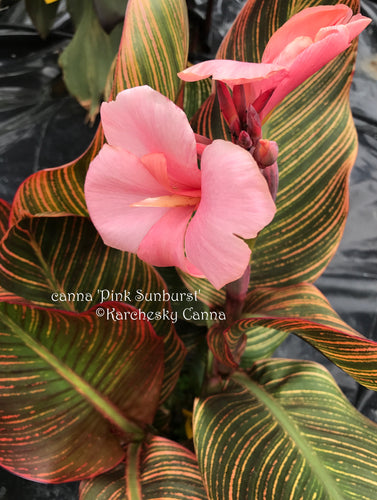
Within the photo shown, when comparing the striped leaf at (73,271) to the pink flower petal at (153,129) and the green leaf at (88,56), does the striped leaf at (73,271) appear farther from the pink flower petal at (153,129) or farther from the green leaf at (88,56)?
the green leaf at (88,56)

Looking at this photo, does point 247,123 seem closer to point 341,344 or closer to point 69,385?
point 341,344

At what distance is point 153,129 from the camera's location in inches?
12.4

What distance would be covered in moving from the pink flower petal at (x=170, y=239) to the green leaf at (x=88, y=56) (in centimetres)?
90

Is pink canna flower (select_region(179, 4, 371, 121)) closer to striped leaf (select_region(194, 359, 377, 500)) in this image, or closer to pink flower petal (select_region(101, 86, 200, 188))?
pink flower petal (select_region(101, 86, 200, 188))

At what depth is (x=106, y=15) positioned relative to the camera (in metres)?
0.95

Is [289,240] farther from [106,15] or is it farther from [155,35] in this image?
[106,15]

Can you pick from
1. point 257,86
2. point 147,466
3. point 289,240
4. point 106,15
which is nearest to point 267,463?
point 147,466

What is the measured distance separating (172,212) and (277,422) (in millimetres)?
340

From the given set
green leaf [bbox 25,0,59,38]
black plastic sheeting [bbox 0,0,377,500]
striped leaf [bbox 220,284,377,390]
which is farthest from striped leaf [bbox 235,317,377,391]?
green leaf [bbox 25,0,59,38]

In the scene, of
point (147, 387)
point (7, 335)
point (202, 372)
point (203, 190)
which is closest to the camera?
point (203, 190)

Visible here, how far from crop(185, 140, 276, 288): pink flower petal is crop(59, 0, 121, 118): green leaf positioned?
945 mm

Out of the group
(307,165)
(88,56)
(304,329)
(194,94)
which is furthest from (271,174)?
(88,56)

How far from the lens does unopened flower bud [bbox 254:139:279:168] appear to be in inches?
13.2

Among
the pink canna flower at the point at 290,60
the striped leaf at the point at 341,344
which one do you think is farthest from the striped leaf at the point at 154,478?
the pink canna flower at the point at 290,60
